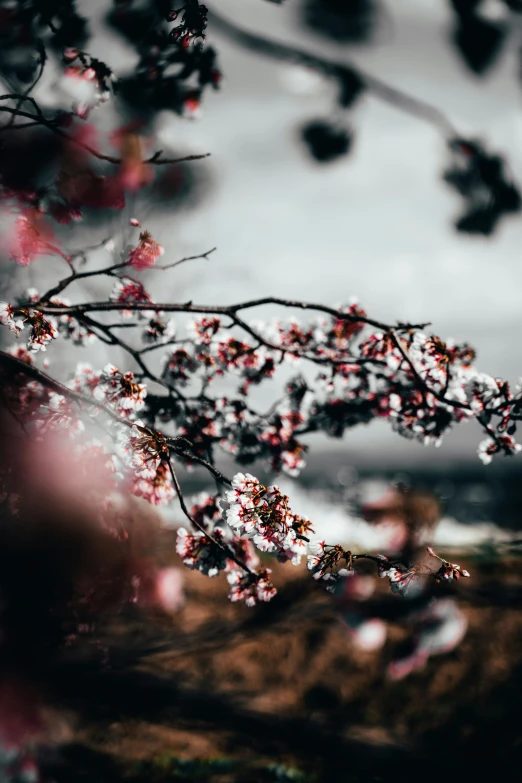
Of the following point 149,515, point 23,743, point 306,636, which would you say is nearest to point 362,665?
point 306,636

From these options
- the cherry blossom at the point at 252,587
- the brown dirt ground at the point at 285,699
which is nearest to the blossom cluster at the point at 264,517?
the cherry blossom at the point at 252,587

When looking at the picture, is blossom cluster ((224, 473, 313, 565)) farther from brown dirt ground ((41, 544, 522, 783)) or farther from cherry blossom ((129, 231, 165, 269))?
brown dirt ground ((41, 544, 522, 783))

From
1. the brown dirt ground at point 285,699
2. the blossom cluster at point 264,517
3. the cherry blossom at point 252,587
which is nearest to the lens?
the blossom cluster at point 264,517

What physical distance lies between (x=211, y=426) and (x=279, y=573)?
2396 mm

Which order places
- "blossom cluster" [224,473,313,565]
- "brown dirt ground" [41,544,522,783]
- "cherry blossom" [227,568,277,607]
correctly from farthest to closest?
"brown dirt ground" [41,544,522,783]
"cherry blossom" [227,568,277,607]
"blossom cluster" [224,473,313,565]

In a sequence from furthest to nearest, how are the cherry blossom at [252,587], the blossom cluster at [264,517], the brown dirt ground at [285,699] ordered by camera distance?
the brown dirt ground at [285,699] → the cherry blossom at [252,587] → the blossom cluster at [264,517]

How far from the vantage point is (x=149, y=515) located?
3.85m

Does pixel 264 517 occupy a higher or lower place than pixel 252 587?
higher

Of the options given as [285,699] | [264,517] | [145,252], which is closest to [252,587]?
[264,517]

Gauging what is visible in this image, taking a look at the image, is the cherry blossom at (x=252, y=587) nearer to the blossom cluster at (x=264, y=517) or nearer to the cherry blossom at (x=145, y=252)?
the blossom cluster at (x=264, y=517)

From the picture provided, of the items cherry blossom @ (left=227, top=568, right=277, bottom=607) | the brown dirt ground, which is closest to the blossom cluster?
cherry blossom @ (left=227, top=568, right=277, bottom=607)

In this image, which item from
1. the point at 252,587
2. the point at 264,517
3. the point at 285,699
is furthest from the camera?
the point at 285,699

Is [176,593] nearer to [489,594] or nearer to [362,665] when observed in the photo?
[362,665]

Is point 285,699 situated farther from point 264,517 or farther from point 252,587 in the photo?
point 264,517
